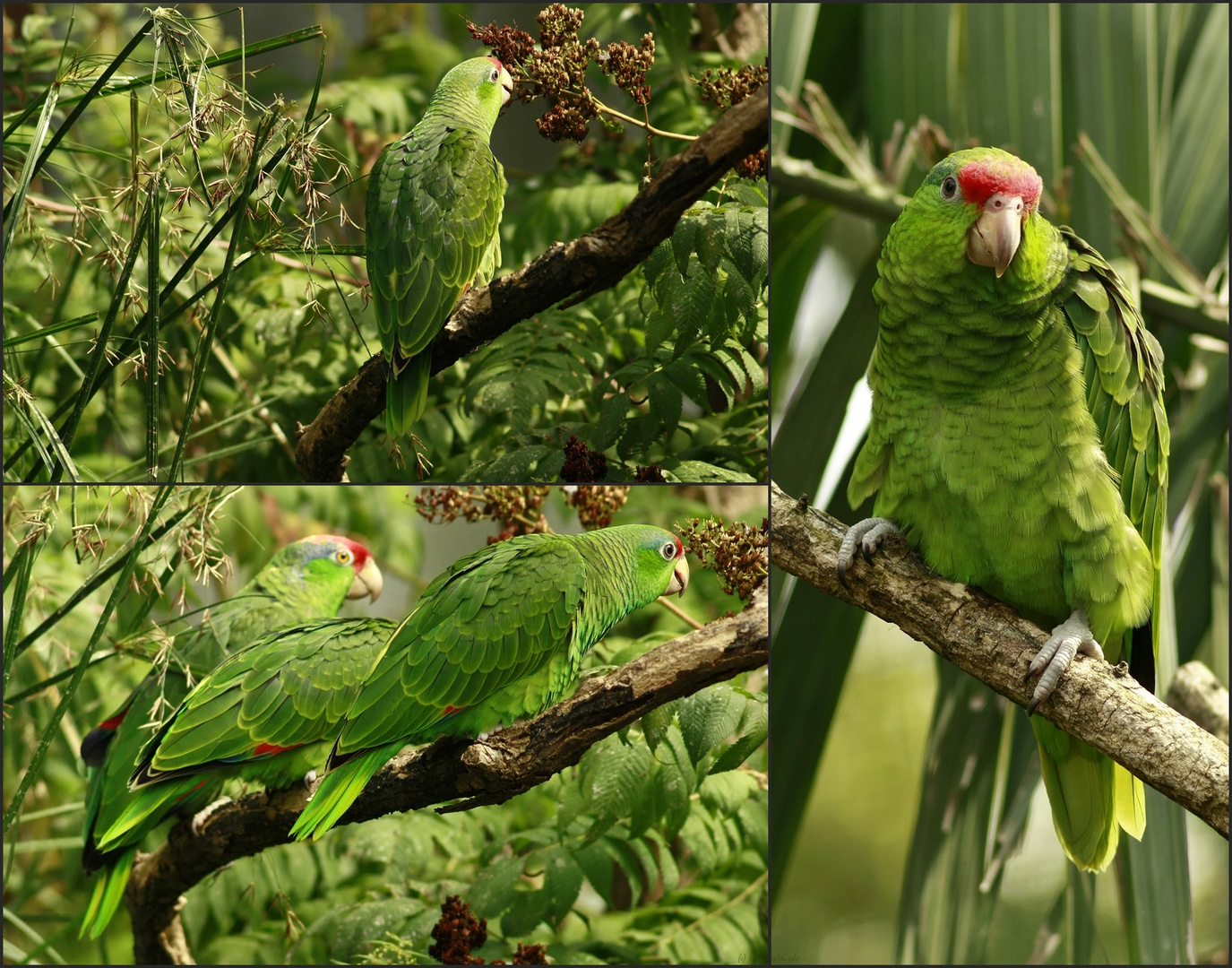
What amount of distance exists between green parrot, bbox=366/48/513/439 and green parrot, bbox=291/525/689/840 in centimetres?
23

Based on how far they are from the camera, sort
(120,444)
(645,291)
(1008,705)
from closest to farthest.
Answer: (645,291), (120,444), (1008,705)

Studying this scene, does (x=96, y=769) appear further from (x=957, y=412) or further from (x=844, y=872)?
(x=844, y=872)

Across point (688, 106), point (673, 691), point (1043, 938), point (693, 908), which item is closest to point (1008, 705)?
point (1043, 938)

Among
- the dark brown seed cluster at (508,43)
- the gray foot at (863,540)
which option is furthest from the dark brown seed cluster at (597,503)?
the dark brown seed cluster at (508,43)

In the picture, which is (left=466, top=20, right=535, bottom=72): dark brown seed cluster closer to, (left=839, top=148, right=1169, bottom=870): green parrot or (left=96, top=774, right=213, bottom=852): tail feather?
(left=839, top=148, right=1169, bottom=870): green parrot

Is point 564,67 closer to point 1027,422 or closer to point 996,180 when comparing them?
point 996,180

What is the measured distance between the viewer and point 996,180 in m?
0.99

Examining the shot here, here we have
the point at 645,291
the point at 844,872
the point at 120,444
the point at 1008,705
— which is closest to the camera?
the point at 645,291

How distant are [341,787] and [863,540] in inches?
27.7

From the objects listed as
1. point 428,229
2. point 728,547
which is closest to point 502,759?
point 728,547

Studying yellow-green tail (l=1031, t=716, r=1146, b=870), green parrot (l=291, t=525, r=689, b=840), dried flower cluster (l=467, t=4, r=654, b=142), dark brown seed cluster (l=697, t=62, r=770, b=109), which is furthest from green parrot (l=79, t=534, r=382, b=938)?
yellow-green tail (l=1031, t=716, r=1146, b=870)

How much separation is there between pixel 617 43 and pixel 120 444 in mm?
772

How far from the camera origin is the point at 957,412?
1.12 m

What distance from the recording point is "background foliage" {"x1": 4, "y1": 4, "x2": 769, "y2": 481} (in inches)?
39.8
